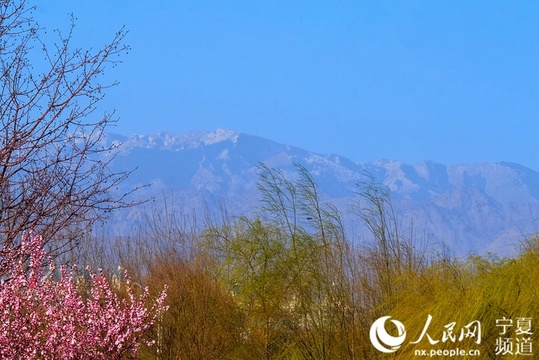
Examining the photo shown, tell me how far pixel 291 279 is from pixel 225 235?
1585 millimetres

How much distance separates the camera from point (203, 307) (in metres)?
7.68

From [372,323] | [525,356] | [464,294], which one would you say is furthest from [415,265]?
[525,356]

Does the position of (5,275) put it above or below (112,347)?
above

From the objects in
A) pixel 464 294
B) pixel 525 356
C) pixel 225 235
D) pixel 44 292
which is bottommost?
pixel 525 356

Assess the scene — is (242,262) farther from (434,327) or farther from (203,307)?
(434,327)
